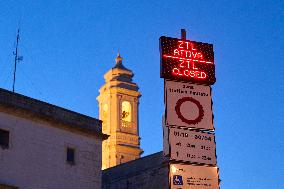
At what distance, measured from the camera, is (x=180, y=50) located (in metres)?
18.3

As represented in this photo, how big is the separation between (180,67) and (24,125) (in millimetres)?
16486

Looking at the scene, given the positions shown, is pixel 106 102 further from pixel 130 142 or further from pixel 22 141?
pixel 22 141

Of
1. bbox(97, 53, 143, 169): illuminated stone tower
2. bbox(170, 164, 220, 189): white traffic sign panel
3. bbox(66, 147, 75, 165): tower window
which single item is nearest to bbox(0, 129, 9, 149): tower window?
bbox(66, 147, 75, 165): tower window

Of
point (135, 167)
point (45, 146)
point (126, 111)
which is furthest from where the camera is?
point (126, 111)

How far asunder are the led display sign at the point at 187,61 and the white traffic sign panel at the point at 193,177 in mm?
2764

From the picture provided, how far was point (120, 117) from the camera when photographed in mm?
74375

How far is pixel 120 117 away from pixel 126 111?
63.2 inches

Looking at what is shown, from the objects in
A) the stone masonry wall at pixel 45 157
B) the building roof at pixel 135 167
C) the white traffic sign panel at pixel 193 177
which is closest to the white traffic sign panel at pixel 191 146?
the white traffic sign panel at pixel 193 177

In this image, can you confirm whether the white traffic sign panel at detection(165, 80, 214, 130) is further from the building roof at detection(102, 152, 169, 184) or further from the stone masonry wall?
the building roof at detection(102, 152, 169, 184)

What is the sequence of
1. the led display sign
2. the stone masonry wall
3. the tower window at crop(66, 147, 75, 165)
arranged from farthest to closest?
1. the tower window at crop(66, 147, 75, 165)
2. the stone masonry wall
3. the led display sign

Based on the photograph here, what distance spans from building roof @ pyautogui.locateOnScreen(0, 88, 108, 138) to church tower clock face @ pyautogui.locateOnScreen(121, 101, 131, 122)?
37.7 metres

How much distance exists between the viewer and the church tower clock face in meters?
75.2

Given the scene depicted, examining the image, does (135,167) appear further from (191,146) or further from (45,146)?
(191,146)

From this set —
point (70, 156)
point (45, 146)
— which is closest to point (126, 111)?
point (70, 156)
